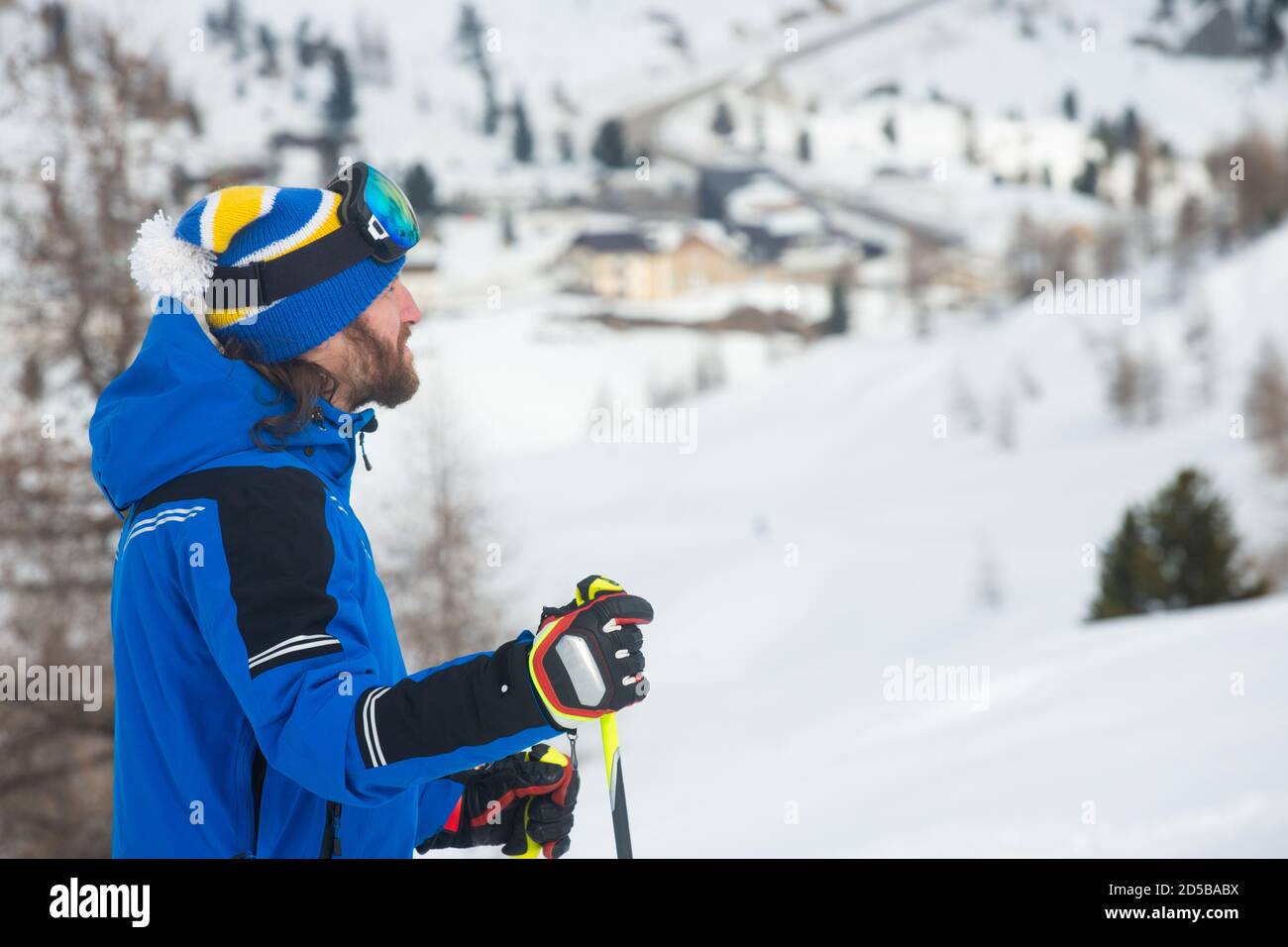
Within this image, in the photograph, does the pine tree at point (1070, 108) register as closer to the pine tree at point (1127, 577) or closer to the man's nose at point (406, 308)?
the pine tree at point (1127, 577)

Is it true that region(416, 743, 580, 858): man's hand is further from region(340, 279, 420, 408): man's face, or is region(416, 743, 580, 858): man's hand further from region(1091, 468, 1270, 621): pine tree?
region(1091, 468, 1270, 621): pine tree

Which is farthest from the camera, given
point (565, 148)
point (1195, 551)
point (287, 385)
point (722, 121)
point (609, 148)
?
point (565, 148)

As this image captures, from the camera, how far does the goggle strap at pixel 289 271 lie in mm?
2021

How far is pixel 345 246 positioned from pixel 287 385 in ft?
1.05

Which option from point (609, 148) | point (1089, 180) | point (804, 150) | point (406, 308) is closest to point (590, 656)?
point (406, 308)

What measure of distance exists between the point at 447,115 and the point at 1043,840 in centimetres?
19331

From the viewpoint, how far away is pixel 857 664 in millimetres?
27891

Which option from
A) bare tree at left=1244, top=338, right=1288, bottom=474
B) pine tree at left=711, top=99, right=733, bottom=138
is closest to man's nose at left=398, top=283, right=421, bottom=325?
bare tree at left=1244, top=338, right=1288, bottom=474

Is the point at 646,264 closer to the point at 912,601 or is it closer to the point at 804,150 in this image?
the point at 804,150

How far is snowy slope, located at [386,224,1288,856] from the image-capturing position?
7.50 meters

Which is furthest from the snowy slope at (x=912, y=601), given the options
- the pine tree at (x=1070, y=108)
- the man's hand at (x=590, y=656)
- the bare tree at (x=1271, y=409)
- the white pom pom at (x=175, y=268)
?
the pine tree at (x=1070, y=108)

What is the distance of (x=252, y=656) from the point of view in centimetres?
166

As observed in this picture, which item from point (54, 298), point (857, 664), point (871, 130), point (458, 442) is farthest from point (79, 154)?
point (871, 130)
